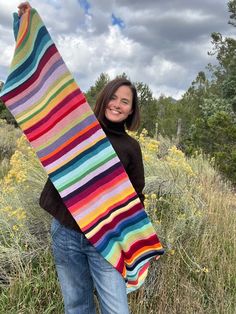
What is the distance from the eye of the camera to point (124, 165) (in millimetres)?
2449

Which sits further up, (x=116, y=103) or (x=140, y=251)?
(x=116, y=103)

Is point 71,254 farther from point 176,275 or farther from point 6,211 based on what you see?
point 6,211

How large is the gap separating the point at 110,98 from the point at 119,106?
7 centimetres

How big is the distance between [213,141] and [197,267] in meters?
5.41

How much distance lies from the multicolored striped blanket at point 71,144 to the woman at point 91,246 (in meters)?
0.07

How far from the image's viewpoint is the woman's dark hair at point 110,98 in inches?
99.2

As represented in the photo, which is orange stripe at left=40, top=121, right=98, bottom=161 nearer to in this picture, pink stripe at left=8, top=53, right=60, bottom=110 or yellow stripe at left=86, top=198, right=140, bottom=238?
pink stripe at left=8, top=53, right=60, bottom=110

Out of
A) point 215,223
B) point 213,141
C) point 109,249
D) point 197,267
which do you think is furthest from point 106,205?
point 213,141

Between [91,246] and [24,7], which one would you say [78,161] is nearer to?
[91,246]

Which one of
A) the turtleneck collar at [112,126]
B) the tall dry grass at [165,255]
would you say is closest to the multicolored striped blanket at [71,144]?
the turtleneck collar at [112,126]

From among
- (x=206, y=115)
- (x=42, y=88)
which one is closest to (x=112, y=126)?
(x=42, y=88)

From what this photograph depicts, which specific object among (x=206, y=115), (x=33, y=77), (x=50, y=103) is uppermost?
(x=33, y=77)

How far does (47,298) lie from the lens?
3396mm

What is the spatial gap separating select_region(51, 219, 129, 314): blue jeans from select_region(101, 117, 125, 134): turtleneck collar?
590 mm
